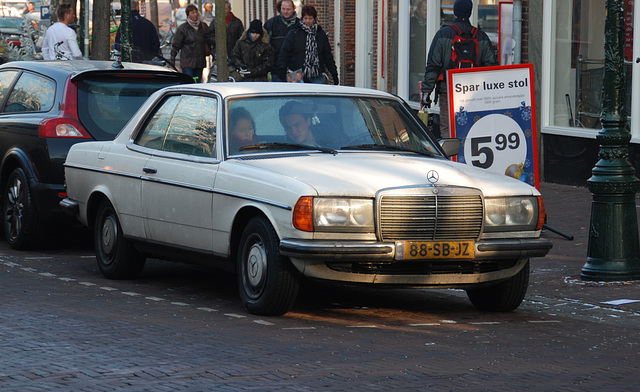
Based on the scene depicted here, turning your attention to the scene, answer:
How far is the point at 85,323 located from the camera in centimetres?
788

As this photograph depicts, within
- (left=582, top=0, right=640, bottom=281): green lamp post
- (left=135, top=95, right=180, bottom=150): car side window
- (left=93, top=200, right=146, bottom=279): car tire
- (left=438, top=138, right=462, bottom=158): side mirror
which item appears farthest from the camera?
(left=582, top=0, right=640, bottom=281): green lamp post

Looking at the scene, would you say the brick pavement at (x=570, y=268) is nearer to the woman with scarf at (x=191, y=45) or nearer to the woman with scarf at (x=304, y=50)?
the woman with scarf at (x=304, y=50)

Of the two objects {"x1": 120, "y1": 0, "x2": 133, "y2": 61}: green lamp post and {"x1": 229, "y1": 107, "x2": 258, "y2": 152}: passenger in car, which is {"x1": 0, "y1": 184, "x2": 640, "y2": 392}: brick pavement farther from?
{"x1": 120, "y1": 0, "x2": 133, "y2": 61}: green lamp post

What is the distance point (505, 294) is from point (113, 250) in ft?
9.91

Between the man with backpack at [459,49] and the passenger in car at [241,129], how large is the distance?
16.7ft

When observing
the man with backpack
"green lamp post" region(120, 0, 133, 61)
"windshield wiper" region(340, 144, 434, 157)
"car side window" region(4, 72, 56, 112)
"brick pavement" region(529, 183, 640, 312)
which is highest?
"green lamp post" region(120, 0, 133, 61)

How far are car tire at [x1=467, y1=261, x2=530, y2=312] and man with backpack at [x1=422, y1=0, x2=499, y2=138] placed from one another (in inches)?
205

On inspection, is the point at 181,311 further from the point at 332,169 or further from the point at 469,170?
the point at 469,170

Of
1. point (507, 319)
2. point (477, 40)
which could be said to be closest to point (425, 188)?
point (507, 319)

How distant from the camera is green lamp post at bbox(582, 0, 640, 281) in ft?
32.3

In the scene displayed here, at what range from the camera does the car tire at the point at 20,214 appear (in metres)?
11.5

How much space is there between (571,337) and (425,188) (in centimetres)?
122

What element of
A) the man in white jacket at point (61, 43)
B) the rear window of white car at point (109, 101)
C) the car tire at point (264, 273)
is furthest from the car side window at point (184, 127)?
the man in white jacket at point (61, 43)

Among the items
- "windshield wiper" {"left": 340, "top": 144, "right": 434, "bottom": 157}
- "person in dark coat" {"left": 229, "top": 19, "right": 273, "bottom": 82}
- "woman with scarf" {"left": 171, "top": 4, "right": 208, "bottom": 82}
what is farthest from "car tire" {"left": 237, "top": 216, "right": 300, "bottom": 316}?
"woman with scarf" {"left": 171, "top": 4, "right": 208, "bottom": 82}
